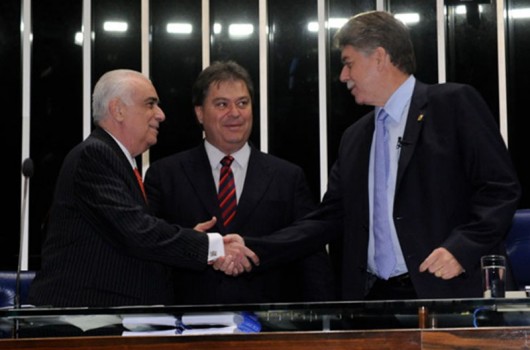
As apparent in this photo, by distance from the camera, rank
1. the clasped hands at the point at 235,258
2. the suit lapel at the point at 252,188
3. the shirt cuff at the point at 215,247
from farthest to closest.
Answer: the suit lapel at the point at 252,188 < the clasped hands at the point at 235,258 < the shirt cuff at the point at 215,247

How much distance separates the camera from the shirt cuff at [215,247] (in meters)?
3.78

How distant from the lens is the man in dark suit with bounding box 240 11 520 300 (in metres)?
3.36

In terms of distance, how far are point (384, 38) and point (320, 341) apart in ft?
6.10

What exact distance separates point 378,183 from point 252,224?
86 cm

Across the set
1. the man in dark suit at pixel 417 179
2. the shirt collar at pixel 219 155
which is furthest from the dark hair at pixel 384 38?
the shirt collar at pixel 219 155

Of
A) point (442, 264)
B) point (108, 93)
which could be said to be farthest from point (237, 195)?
point (442, 264)

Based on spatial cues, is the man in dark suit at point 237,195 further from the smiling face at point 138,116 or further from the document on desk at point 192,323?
the document on desk at point 192,323

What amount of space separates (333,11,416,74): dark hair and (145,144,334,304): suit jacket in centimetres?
82

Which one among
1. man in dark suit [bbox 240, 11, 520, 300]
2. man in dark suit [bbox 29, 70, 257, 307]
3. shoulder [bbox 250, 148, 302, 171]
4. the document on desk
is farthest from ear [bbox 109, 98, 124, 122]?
the document on desk

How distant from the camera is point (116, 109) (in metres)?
3.98

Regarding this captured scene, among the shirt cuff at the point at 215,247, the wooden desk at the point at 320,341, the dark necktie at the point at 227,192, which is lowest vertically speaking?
the wooden desk at the point at 320,341

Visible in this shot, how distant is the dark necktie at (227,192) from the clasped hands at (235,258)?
334mm

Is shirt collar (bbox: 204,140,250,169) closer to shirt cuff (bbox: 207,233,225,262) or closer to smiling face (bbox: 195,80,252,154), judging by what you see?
smiling face (bbox: 195,80,252,154)

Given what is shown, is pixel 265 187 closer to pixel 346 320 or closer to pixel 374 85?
pixel 374 85
